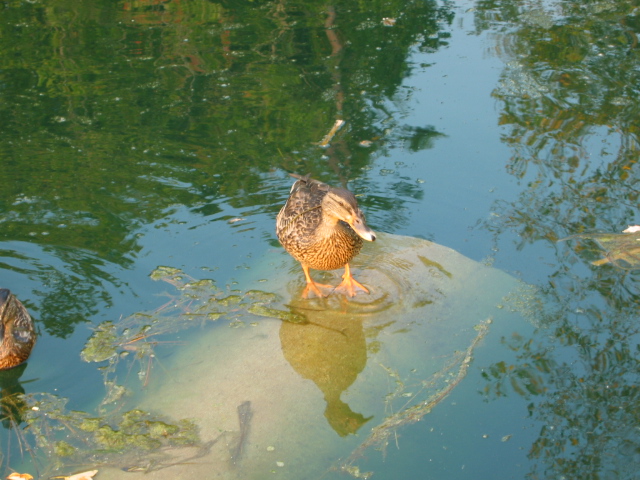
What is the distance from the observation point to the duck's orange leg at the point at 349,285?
4.21 m

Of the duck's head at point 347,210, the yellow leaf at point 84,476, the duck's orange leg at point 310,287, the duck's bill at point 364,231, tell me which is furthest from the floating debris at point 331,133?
the yellow leaf at point 84,476

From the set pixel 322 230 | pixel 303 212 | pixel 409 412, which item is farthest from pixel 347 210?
pixel 409 412

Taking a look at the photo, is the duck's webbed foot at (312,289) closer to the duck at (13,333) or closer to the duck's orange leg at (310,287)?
the duck's orange leg at (310,287)

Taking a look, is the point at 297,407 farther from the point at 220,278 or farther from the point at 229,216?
the point at 229,216

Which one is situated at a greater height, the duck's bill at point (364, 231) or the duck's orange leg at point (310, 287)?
the duck's bill at point (364, 231)

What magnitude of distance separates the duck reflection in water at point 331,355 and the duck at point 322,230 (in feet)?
0.93

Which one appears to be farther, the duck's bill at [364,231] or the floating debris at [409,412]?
the duck's bill at [364,231]

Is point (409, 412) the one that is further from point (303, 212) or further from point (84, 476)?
point (84, 476)

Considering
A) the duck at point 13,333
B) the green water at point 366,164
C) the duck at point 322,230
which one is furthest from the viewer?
the duck at point 322,230

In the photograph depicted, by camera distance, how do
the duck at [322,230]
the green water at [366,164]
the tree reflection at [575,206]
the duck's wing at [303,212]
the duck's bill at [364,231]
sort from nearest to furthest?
the tree reflection at [575,206]
the green water at [366,164]
the duck's bill at [364,231]
the duck at [322,230]
the duck's wing at [303,212]

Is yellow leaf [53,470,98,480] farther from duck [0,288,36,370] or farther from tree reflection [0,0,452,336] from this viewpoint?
tree reflection [0,0,452,336]

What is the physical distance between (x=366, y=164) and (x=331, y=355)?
6.82 feet

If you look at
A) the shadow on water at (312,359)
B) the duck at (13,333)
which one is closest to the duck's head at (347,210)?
the shadow on water at (312,359)

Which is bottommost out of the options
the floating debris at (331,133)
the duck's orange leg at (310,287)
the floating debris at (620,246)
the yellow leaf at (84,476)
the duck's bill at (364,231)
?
the yellow leaf at (84,476)
